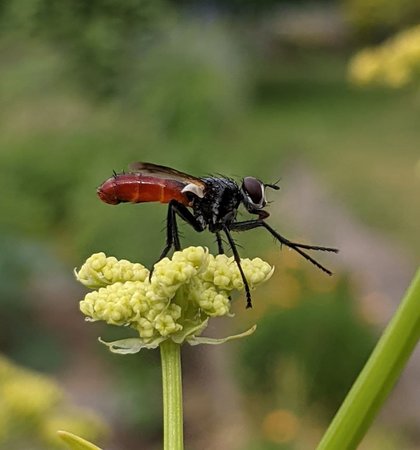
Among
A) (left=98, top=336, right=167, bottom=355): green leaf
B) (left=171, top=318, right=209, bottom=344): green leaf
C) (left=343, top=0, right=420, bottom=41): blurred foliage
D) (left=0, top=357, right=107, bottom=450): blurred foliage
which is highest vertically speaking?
(left=343, top=0, right=420, bottom=41): blurred foliage

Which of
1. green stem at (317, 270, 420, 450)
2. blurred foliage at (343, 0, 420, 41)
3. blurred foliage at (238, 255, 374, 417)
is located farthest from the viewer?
blurred foliage at (343, 0, 420, 41)

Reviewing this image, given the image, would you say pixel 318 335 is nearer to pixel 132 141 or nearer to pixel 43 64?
pixel 132 141

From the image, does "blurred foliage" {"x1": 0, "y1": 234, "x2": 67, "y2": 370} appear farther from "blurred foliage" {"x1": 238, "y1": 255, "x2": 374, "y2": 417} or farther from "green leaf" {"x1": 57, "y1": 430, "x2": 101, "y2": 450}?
"green leaf" {"x1": 57, "y1": 430, "x2": 101, "y2": 450}

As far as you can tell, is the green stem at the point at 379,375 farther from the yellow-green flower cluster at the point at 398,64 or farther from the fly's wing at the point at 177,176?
the yellow-green flower cluster at the point at 398,64

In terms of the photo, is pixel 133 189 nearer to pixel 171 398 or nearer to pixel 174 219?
pixel 174 219

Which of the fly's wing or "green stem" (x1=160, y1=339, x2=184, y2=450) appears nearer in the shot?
"green stem" (x1=160, y1=339, x2=184, y2=450)

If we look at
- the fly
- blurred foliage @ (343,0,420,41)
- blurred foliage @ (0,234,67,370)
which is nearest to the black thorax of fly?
the fly
